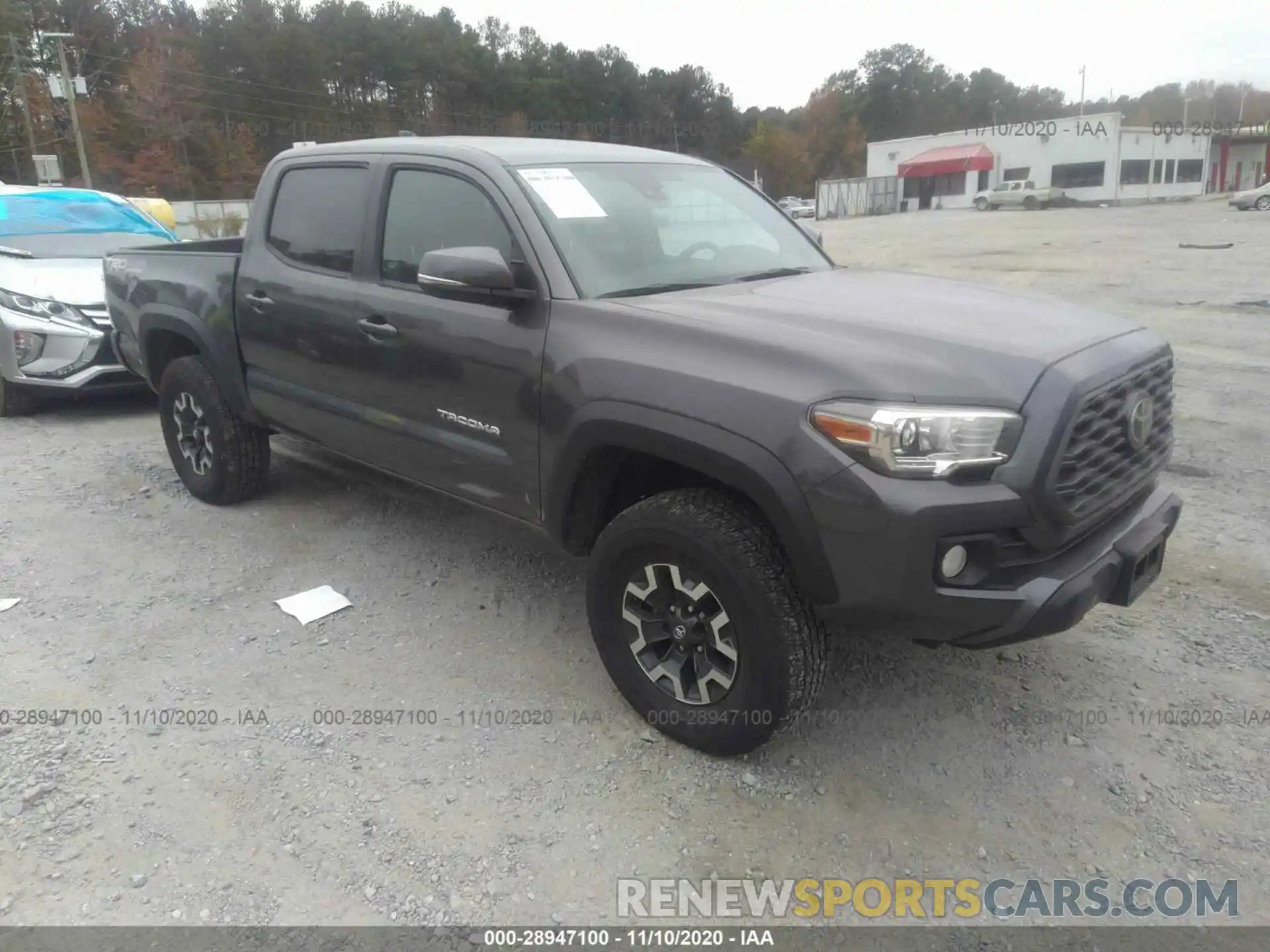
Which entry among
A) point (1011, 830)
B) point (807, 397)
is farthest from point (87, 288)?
point (1011, 830)

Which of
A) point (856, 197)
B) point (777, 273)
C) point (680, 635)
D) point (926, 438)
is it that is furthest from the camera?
point (856, 197)

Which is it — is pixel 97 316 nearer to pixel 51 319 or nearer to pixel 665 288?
pixel 51 319

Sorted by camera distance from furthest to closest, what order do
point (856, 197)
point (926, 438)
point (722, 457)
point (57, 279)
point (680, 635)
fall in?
point (856, 197) → point (57, 279) → point (680, 635) → point (722, 457) → point (926, 438)

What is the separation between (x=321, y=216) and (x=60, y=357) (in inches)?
152

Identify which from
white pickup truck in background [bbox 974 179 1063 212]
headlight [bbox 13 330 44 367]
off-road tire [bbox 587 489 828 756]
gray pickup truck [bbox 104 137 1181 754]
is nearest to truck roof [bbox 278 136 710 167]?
gray pickup truck [bbox 104 137 1181 754]

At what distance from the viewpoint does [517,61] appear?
69.4 m

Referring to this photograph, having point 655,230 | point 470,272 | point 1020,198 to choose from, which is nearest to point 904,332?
point 655,230

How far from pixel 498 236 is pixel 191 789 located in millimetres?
2078

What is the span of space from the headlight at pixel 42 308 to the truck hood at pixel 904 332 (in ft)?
18.3

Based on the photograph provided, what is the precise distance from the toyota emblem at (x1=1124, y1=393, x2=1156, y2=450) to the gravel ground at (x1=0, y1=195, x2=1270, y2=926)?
3.27 ft

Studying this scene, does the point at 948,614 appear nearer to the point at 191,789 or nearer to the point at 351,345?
the point at 191,789

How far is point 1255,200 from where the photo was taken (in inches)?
1340

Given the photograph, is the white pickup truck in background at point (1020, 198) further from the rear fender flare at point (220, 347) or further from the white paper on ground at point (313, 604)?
the white paper on ground at point (313, 604)

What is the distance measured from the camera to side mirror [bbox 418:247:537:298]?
9.68 ft
